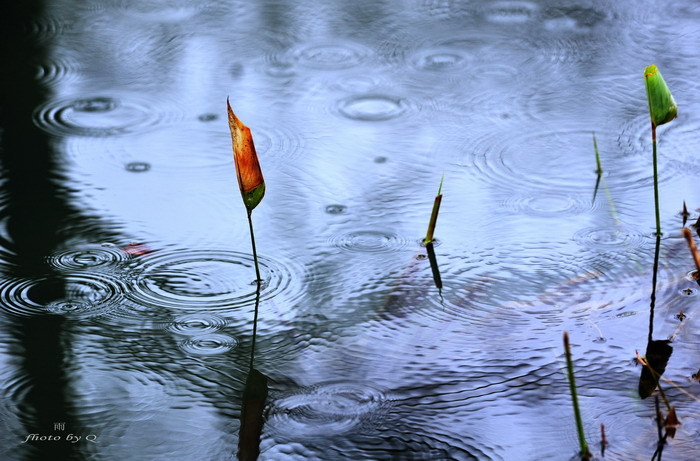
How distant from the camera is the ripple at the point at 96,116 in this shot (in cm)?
245

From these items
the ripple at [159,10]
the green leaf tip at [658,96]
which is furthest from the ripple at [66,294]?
the ripple at [159,10]

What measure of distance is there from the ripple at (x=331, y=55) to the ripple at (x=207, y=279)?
110 centimetres

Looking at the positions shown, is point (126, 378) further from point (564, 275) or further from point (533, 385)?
point (564, 275)

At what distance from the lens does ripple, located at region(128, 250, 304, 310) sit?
1.74 meters

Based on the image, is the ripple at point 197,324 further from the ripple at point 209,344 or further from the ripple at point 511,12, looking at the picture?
the ripple at point 511,12

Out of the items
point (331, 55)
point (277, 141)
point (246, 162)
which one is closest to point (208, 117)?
point (277, 141)

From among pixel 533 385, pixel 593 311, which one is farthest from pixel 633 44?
pixel 533 385

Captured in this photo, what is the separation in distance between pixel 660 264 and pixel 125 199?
113cm

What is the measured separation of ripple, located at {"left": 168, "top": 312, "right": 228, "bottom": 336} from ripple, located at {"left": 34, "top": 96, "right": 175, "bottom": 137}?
2.93 ft

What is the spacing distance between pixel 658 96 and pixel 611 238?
35 cm

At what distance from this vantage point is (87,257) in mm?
1872

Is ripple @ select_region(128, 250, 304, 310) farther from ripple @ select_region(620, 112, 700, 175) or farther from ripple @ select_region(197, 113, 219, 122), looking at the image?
ripple @ select_region(620, 112, 700, 175)

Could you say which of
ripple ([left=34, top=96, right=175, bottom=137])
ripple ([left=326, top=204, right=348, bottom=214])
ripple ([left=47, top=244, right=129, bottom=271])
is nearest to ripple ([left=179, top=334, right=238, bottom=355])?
ripple ([left=47, top=244, right=129, bottom=271])

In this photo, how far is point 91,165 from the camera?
2264 millimetres
